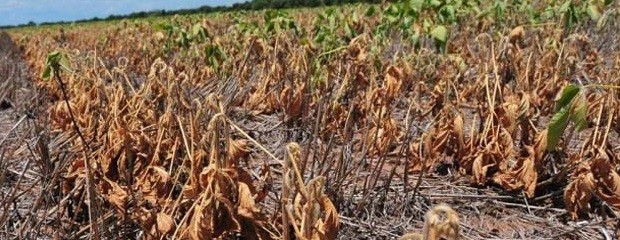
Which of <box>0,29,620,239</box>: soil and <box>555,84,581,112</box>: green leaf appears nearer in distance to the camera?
<box>555,84,581,112</box>: green leaf

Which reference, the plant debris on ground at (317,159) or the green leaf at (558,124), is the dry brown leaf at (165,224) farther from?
the green leaf at (558,124)

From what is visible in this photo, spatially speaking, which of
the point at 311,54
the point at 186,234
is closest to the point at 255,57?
the point at 311,54

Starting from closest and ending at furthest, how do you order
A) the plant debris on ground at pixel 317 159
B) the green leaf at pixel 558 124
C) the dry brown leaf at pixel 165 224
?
the green leaf at pixel 558 124 < the plant debris on ground at pixel 317 159 < the dry brown leaf at pixel 165 224

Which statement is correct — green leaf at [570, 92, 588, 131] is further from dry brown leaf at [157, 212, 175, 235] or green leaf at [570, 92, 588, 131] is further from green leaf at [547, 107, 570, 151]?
dry brown leaf at [157, 212, 175, 235]

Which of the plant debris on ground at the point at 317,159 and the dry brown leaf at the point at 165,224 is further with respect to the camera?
the dry brown leaf at the point at 165,224

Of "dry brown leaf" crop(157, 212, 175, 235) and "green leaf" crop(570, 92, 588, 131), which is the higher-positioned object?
"green leaf" crop(570, 92, 588, 131)

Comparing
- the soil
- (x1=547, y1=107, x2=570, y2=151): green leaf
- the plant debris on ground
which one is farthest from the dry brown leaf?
(x1=547, y1=107, x2=570, y2=151): green leaf

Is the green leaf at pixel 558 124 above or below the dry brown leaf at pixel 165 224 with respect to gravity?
above

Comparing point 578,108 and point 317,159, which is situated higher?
point 578,108

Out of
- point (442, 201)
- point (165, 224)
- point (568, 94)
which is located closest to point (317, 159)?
point (442, 201)

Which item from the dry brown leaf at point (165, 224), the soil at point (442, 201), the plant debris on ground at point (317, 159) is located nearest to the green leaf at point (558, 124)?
the plant debris on ground at point (317, 159)

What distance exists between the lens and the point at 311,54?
10.6 feet

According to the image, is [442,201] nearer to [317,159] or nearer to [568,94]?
[317,159]

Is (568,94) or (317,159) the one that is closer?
(568,94)
